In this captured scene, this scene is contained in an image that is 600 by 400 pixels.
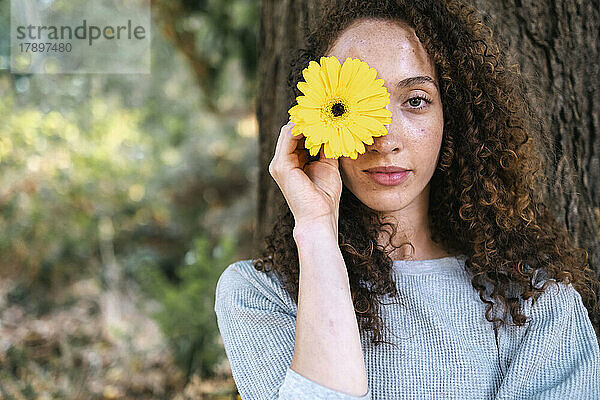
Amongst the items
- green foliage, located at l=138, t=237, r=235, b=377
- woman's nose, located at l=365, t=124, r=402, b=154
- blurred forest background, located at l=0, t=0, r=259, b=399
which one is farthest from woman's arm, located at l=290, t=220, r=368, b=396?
green foliage, located at l=138, t=237, r=235, b=377

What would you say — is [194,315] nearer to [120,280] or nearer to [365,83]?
[120,280]

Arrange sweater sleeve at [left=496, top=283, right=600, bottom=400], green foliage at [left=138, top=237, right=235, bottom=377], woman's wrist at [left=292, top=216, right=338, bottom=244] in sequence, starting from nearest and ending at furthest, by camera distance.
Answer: woman's wrist at [left=292, top=216, right=338, bottom=244]
sweater sleeve at [left=496, top=283, right=600, bottom=400]
green foliage at [left=138, top=237, right=235, bottom=377]

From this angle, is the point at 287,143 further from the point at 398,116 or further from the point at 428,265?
the point at 428,265

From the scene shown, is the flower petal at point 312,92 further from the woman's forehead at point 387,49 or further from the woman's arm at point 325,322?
the woman's arm at point 325,322

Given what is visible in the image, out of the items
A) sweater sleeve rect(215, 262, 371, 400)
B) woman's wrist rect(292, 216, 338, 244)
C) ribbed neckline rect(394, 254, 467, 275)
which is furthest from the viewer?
ribbed neckline rect(394, 254, 467, 275)

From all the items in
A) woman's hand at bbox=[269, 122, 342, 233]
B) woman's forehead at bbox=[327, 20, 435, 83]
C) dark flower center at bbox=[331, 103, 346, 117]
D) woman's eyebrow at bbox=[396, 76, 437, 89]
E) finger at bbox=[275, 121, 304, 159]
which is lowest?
woman's hand at bbox=[269, 122, 342, 233]

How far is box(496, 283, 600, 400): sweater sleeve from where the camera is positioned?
1561 mm

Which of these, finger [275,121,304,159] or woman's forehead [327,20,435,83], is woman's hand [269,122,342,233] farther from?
woman's forehead [327,20,435,83]

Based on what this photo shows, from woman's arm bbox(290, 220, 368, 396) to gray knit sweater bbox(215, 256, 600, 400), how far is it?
0.40ft

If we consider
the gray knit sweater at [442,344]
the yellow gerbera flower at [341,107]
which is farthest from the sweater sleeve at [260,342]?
the yellow gerbera flower at [341,107]

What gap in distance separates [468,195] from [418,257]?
0.76 feet

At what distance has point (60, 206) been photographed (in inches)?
199

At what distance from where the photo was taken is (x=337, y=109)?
1437 mm

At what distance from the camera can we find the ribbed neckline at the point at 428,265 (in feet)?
5.71
